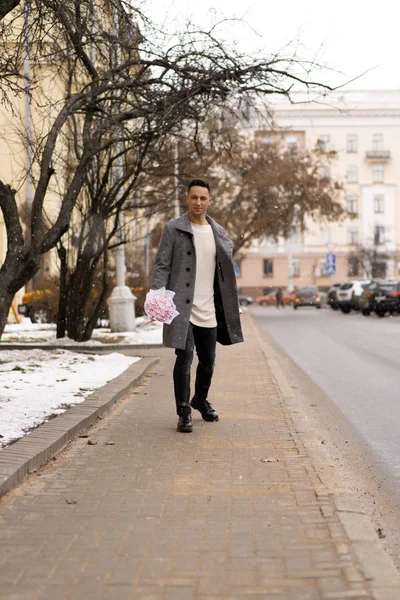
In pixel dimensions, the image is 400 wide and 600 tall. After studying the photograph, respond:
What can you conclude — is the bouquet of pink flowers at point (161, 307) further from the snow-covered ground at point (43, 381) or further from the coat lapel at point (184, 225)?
the snow-covered ground at point (43, 381)

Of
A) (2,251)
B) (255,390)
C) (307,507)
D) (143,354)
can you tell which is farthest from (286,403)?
(2,251)

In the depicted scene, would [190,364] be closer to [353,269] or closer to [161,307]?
[161,307]

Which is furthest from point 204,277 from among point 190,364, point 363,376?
point 363,376

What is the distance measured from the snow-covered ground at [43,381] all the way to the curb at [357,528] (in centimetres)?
211

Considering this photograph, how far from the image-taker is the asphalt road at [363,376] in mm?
7688

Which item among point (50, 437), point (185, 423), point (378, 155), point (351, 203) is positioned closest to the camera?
point (50, 437)

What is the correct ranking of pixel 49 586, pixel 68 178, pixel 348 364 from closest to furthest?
1. pixel 49 586
2. pixel 348 364
3. pixel 68 178

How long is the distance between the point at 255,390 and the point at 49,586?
6.78m

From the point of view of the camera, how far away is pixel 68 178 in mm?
17688

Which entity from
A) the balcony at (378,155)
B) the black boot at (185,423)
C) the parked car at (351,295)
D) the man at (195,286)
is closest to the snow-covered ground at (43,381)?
the black boot at (185,423)

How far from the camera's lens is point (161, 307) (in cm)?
709

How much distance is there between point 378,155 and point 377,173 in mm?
1922

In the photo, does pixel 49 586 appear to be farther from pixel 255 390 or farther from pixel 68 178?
pixel 68 178

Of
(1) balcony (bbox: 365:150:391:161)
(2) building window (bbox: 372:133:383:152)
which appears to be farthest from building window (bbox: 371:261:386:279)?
(2) building window (bbox: 372:133:383:152)
